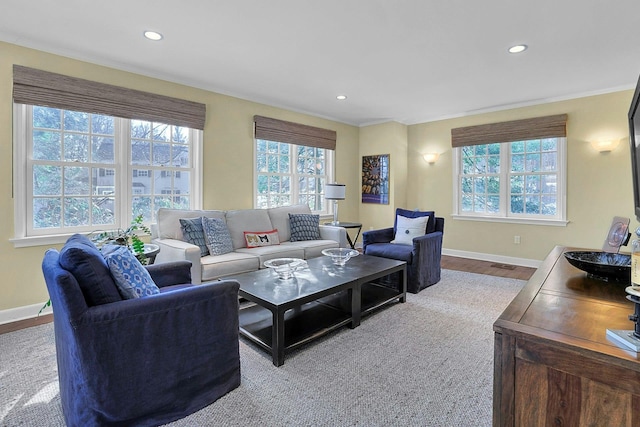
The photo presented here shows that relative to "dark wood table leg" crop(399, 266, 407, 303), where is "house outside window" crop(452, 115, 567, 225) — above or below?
above

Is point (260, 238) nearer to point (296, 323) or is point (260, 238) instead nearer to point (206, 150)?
point (206, 150)

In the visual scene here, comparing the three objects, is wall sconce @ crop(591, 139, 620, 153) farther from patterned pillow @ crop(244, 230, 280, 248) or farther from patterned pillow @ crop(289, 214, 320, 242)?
patterned pillow @ crop(244, 230, 280, 248)

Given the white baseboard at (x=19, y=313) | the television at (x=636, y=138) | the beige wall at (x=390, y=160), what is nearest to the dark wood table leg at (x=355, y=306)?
the television at (x=636, y=138)

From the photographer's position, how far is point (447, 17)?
2451 mm

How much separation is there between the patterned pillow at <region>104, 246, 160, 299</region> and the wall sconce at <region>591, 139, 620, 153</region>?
5213 mm

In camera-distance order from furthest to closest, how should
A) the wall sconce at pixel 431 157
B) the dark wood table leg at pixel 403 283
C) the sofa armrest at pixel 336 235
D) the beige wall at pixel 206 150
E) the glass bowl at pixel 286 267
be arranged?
1. the wall sconce at pixel 431 157
2. the sofa armrest at pixel 336 235
3. the dark wood table leg at pixel 403 283
4. the beige wall at pixel 206 150
5. the glass bowl at pixel 286 267

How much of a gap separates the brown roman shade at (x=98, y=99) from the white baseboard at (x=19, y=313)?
1.79m

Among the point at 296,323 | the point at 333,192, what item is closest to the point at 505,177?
the point at 333,192

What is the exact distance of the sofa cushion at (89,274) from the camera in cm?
142

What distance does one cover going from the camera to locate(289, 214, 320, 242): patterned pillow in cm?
425

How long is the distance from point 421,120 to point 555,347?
547 cm

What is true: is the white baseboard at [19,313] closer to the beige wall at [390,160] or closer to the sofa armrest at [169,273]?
the sofa armrest at [169,273]

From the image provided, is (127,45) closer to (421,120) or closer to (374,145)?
(374,145)

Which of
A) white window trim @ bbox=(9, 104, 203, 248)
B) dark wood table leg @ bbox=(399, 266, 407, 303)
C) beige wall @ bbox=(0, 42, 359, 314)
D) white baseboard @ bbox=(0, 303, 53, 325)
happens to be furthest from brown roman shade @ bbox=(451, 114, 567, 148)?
white baseboard @ bbox=(0, 303, 53, 325)
